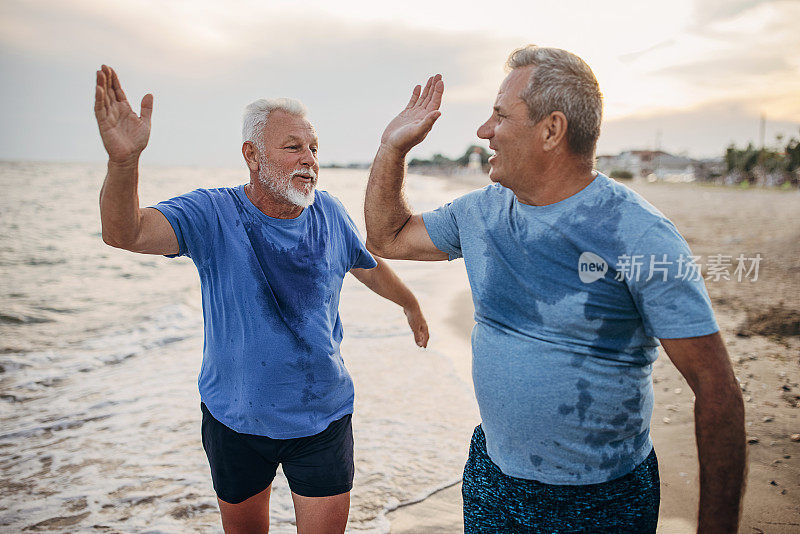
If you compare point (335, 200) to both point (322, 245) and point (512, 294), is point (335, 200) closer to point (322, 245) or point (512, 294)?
point (322, 245)

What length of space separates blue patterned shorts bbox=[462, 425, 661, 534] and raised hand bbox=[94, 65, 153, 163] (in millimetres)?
1800

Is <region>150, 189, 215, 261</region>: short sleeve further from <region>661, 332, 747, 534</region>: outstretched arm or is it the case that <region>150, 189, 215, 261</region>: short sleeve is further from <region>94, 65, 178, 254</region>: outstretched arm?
<region>661, 332, 747, 534</region>: outstretched arm

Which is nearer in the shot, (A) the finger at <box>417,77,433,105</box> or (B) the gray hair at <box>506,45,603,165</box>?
(B) the gray hair at <box>506,45,603,165</box>

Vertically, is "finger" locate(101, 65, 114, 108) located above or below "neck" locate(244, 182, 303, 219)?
above

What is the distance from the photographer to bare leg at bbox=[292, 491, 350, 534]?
Answer: 2.33 meters

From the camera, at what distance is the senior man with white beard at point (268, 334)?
2.33 m

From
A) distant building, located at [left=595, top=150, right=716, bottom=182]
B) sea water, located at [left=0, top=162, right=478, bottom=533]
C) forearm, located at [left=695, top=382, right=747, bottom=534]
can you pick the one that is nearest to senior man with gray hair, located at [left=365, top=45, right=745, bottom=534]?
forearm, located at [left=695, top=382, right=747, bottom=534]

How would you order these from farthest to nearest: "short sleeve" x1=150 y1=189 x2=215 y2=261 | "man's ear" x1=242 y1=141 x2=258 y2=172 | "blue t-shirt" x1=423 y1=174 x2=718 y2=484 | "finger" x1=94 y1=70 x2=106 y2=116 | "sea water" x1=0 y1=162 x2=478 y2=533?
"sea water" x1=0 y1=162 x2=478 y2=533 < "man's ear" x1=242 y1=141 x2=258 y2=172 < "short sleeve" x1=150 y1=189 x2=215 y2=261 < "finger" x1=94 y1=70 x2=106 y2=116 < "blue t-shirt" x1=423 y1=174 x2=718 y2=484

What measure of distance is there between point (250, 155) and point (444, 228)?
3.55 ft

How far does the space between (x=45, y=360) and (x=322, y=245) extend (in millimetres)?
7129

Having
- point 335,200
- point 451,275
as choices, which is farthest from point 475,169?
point 335,200

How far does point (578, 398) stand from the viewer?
170cm

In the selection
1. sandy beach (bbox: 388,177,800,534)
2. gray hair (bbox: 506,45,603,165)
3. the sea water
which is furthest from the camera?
the sea water

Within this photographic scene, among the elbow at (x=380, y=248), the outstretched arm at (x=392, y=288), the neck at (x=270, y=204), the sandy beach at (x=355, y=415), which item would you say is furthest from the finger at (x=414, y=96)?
the sandy beach at (x=355, y=415)
